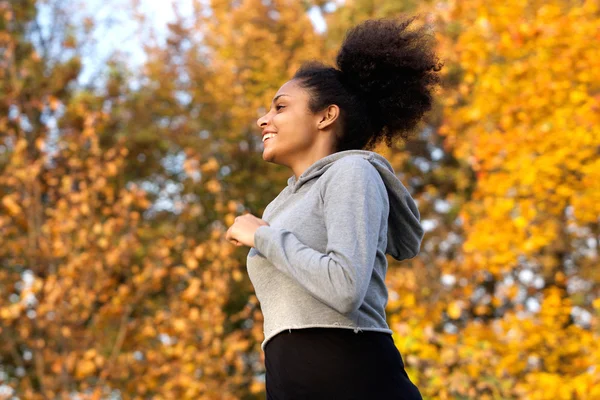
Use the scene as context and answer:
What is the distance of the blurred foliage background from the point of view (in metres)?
7.54

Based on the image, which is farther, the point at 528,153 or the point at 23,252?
the point at 23,252

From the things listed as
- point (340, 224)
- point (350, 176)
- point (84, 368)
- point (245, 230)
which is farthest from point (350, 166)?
point (84, 368)

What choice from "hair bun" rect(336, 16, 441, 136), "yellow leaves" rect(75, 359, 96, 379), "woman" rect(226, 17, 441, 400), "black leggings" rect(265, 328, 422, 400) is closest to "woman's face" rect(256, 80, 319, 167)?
"woman" rect(226, 17, 441, 400)

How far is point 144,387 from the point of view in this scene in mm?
8312

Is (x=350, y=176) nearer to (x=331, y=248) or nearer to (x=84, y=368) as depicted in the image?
(x=331, y=248)

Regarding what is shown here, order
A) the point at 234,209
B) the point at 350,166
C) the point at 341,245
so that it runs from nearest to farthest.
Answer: the point at 341,245 → the point at 350,166 → the point at 234,209

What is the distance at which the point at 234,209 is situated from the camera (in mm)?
8562

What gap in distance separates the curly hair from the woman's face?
0.10 feet

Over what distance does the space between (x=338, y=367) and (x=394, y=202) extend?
1.49 ft

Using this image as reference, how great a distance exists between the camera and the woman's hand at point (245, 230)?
5.83 ft

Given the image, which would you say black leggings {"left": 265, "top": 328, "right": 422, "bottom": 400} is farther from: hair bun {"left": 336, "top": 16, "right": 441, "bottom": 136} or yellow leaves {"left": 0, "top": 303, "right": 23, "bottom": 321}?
yellow leaves {"left": 0, "top": 303, "right": 23, "bottom": 321}

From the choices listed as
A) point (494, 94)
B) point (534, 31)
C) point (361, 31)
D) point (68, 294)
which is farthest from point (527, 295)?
point (361, 31)

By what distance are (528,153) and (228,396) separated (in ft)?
12.9

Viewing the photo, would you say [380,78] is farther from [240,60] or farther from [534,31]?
[240,60]
